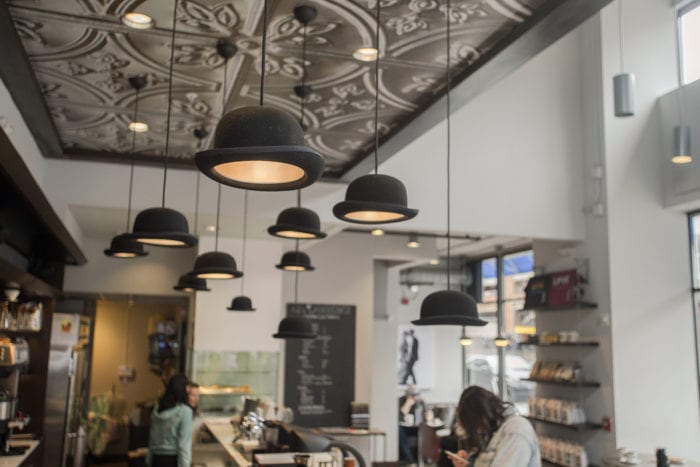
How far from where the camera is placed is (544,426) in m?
8.62

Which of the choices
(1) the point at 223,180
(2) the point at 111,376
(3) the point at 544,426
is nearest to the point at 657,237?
(3) the point at 544,426

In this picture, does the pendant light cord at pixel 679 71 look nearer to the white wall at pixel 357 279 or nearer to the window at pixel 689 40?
the window at pixel 689 40

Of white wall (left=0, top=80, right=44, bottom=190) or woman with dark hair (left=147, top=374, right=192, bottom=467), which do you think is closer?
white wall (left=0, top=80, right=44, bottom=190)

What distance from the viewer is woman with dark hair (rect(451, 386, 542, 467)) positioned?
4.11 meters

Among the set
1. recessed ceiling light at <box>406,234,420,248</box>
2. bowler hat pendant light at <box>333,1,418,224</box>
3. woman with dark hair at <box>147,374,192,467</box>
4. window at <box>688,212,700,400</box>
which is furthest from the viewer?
recessed ceiling light at <box>406,234,420,248</box>

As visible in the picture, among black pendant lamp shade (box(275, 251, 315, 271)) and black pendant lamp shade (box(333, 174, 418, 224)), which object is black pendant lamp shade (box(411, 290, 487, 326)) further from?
black pendant lamp shade (box(275, 251, 315, 271))

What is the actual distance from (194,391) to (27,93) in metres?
3.26

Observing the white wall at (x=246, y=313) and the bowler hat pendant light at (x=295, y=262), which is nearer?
the bowler hat pendant light at (x=295, y=262)

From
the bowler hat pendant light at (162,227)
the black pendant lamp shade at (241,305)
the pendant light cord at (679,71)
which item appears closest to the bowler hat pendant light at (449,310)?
the bowler hat pendant light at (162,227)

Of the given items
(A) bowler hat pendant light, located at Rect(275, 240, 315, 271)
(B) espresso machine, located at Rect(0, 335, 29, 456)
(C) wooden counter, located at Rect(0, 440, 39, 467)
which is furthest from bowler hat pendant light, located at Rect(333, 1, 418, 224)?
(B) espresso machine, located at Rect(0, 335, 29, 456)

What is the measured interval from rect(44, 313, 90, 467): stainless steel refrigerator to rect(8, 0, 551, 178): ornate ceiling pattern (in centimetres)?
273

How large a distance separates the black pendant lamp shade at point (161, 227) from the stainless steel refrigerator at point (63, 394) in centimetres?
440

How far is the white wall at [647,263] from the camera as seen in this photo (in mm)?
7551

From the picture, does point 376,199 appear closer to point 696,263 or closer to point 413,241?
point 696,263
